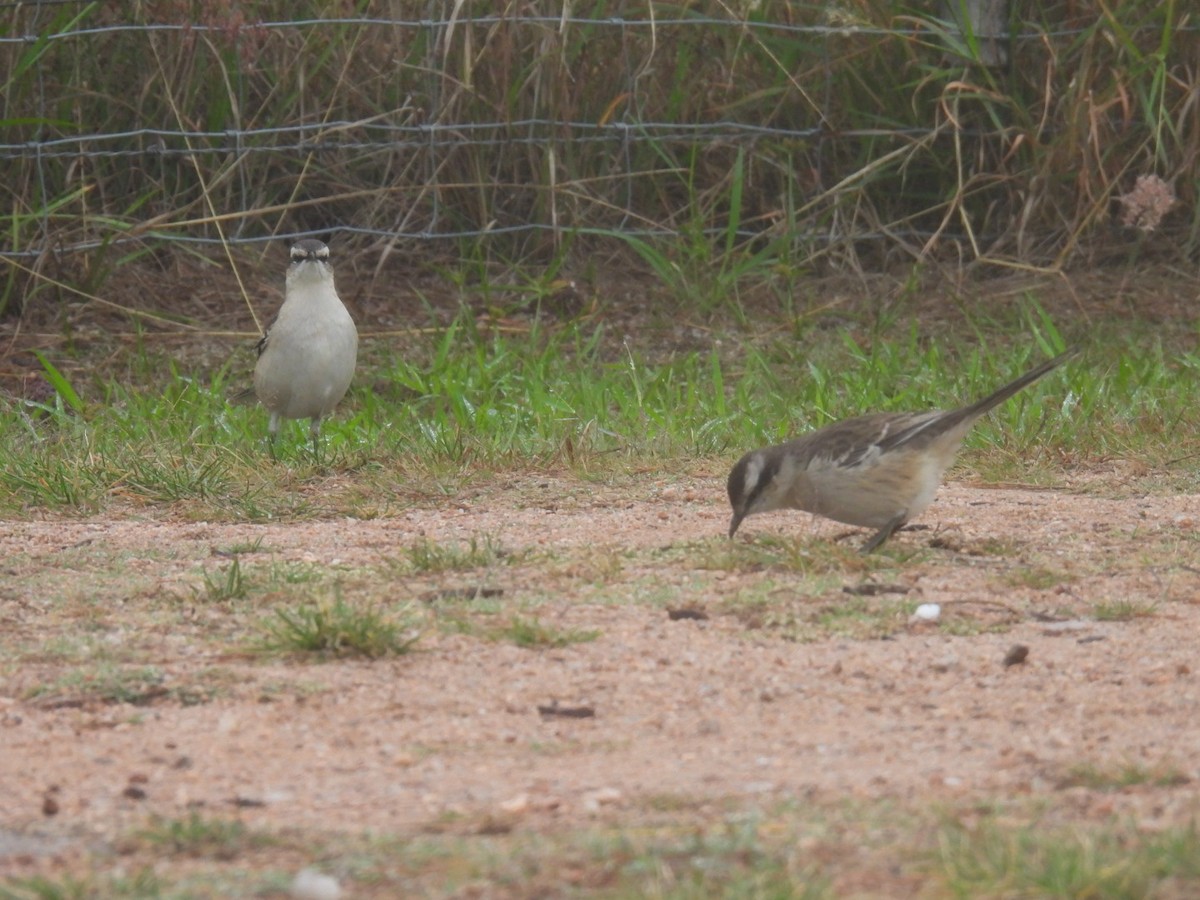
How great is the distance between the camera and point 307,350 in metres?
7.95

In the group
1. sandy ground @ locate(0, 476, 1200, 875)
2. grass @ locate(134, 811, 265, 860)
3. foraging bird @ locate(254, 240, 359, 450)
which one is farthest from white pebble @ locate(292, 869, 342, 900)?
foraging bird @ locate(254, 240, 359, 450)

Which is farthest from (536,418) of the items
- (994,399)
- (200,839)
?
(200,839)

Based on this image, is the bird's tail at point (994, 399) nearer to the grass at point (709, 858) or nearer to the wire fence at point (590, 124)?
the grass at point (709, 858)

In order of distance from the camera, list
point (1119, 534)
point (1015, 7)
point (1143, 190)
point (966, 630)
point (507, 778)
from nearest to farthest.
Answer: point (507, 778)
point (966, 630)
point (1119, 534)
point (1143, 190)
point (1015, 7)

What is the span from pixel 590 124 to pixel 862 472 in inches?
201

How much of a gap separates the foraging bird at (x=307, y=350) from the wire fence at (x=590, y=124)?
164cm

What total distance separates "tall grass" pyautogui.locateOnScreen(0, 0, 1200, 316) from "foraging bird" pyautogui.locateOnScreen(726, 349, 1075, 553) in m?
4.19

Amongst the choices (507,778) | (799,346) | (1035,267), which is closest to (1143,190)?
(1035,267)

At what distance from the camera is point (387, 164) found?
1036 centimetres

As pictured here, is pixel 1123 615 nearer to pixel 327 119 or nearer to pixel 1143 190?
pixel 1143 190

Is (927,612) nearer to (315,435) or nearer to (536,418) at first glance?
(536,418)

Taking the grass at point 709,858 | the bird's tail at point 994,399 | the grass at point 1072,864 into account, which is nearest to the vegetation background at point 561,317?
the bird's tail at point 994,399

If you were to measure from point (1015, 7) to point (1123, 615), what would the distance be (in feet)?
19.7

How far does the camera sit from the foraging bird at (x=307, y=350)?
7.91m
